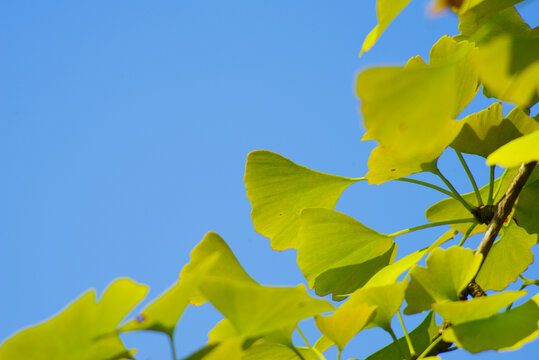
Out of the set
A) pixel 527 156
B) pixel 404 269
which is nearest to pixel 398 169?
pixel 404 269

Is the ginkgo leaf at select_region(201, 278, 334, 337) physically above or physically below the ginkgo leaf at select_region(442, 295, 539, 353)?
above

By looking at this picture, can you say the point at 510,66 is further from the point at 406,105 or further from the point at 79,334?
the point at 79,334

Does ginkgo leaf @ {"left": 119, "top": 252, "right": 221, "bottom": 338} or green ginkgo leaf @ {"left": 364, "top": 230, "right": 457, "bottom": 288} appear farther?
green ginkgo leaf @ {"left": 364, "top": 230, "right": 457, "bottom": 288}

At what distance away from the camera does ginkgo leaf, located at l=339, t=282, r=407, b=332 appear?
35cm

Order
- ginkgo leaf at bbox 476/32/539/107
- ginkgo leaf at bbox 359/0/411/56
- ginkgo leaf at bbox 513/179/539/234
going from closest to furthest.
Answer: ginkgo leaf at bbox 476/32/539/107, ginkgo leaf at bbox 359/0/411/56, ginkgo leaf at bbox 513/179/539/234

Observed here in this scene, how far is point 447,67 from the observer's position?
9.7 inches

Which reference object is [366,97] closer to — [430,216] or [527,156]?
[527,156]

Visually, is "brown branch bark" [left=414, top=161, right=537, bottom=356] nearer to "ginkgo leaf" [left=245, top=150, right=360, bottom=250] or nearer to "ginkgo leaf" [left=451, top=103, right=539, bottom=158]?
"ginkgo leaf" [left=451, top=103, right=539, bottom=158]

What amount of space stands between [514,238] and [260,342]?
0.94 ft

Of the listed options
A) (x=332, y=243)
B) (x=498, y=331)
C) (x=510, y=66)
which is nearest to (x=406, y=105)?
(x=510, y=66)

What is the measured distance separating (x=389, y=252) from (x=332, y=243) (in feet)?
0.22

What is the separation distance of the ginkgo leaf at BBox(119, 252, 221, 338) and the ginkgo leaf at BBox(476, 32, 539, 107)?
0.43 ft

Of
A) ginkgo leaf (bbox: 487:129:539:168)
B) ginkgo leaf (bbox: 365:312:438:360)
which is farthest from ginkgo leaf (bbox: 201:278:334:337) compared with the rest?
ginkgo leaf (bbox: 365:312:438:360)

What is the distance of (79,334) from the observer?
25 cm
